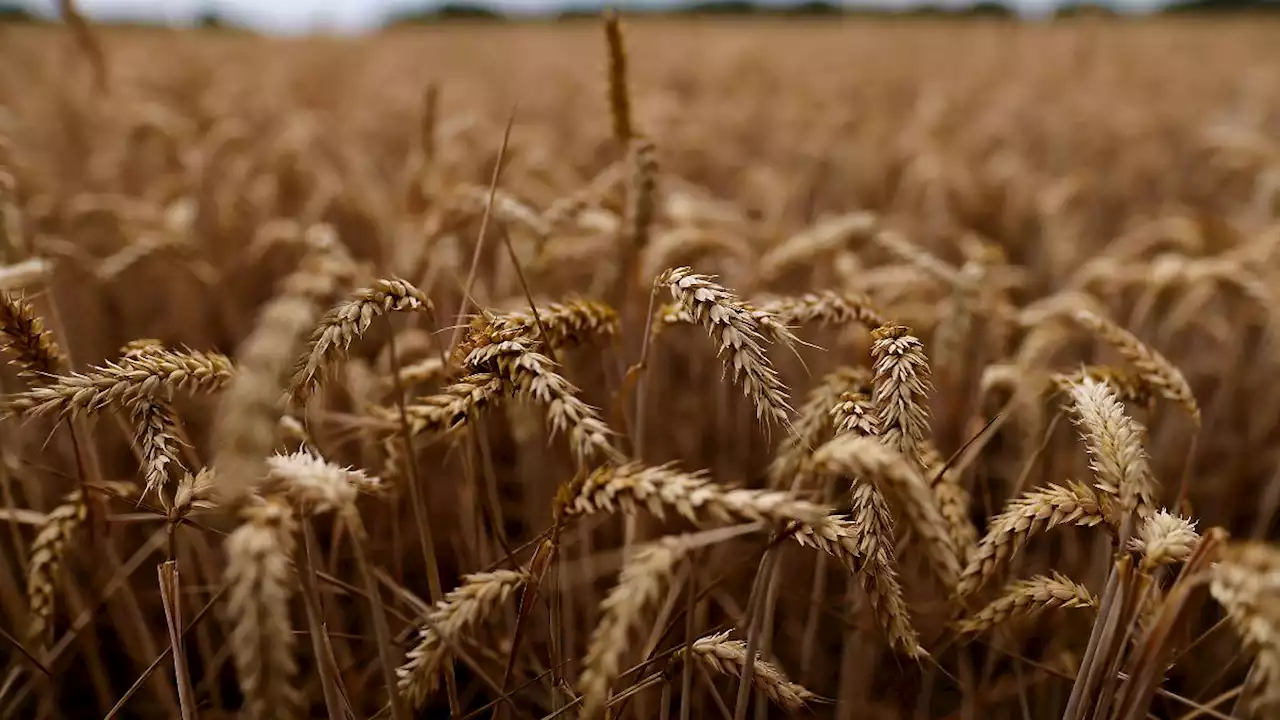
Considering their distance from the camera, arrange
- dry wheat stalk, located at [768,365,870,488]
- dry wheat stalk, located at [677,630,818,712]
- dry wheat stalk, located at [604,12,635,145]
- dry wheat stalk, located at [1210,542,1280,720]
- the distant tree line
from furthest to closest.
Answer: the distant tree line, dry wheat stalk, located at [604,12,635,145], dry wheat stalk, located at [768,365,870,488], dry wheat stalk, located at [677,630,818,712], dry wheat stalk, located at [1210,542,1280,720]

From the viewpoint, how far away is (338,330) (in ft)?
2.81

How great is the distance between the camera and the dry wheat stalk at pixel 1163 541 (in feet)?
2.80

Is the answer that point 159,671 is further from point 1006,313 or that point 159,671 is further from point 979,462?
point 1006,313

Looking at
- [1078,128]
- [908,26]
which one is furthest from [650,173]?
[908,26]

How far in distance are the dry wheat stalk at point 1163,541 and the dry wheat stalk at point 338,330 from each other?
3.05ft

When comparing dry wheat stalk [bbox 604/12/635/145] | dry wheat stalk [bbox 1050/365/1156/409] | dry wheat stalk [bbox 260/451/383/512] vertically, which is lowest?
dry wheat stalk [bbox 1050/365/1156/409]

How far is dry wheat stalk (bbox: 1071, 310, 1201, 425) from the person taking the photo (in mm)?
1156

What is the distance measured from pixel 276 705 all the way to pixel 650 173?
1.14 meters

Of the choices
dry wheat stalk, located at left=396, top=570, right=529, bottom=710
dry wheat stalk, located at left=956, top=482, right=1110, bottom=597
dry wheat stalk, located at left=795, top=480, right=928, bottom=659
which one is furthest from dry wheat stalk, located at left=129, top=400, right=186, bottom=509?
dry wheat stalk, located at left=956, top=482, right=1110, bottom=597

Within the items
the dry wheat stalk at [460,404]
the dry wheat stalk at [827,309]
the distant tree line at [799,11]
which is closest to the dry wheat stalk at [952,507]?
the dry wheat stalk at [827,309]

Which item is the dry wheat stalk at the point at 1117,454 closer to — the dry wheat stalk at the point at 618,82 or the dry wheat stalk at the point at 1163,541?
the dry wheat stalk at the point at 1163,541

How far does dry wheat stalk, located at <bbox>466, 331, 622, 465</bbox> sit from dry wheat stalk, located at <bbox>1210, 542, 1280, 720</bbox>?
65cm

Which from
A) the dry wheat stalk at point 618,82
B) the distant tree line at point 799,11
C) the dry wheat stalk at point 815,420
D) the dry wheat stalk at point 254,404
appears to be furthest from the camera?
the distant tree line at point 799,11

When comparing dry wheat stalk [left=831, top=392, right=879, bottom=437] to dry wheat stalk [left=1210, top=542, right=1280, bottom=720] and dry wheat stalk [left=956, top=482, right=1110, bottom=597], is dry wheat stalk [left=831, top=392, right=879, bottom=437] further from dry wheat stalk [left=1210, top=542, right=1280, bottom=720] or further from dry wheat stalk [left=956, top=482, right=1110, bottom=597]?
dry wheat stalk [left=1210, top=542, right=1280, bottom=720]
